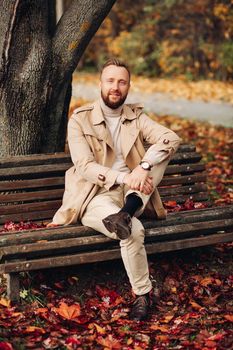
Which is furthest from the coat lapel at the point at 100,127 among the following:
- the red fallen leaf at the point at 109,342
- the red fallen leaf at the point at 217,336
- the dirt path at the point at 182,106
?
the dirt path at the point at 182,106

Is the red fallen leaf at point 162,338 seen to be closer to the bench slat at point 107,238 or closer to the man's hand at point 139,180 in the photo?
the bench slat at point 107,238

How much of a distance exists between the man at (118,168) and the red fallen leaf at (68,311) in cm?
38

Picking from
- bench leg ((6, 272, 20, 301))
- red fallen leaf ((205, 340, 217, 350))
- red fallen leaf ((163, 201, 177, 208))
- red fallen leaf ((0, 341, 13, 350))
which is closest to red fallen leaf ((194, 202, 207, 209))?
red fallen leaf ((163, 201, 177, 208))

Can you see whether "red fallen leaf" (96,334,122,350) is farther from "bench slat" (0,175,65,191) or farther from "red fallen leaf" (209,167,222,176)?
"red fallen leaf" (209,167,222,176)

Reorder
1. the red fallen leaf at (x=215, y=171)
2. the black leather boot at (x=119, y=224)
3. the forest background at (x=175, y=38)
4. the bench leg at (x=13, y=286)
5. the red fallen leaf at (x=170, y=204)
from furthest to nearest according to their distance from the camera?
1. the forest background at (x=175, y=38)
2. the red fallen leaf at (x=215, y=171)
3. the red fallen leaf at (x=170, y=204)
4. the bench leg at (x=13, y=286)
5. the black leather boot at (x=119, y=224)

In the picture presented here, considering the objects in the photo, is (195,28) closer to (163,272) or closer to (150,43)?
(150,43)

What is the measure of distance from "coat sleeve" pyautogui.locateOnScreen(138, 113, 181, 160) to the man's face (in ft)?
0.93

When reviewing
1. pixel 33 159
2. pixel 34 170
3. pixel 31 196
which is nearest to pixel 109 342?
pixel 31 196

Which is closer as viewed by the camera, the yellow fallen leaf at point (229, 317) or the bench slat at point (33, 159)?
the yellow fallen leaf at point (229, 317)

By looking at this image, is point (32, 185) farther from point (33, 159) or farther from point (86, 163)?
point (86, 163)

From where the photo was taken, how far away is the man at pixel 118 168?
4.76 meters

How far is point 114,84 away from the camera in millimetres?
5113

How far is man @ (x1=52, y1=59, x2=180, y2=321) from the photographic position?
15.6ft

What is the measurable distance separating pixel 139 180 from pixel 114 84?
2.55 feet
